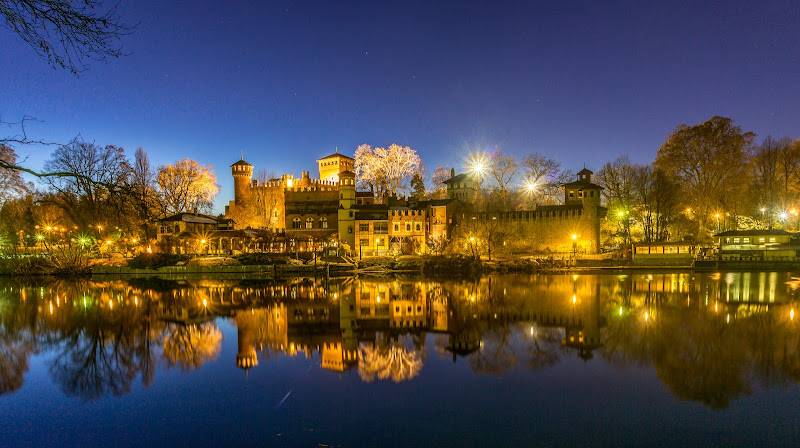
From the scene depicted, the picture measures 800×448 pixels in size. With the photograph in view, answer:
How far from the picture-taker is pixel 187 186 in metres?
45.8

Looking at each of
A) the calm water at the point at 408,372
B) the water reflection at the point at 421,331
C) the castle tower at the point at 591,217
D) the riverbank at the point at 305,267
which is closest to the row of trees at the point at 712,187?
the castle tower at the point at 591,217

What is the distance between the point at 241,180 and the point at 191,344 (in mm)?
40968

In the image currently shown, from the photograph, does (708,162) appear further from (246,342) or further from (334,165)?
(334,165)

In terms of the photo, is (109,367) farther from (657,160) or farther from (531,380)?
(657,160)

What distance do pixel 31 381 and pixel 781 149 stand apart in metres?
47.5

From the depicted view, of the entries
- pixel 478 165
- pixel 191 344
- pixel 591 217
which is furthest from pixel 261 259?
pixel 591 217

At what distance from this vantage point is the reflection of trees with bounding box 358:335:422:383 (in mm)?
9641

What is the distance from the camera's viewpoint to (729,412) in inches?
291

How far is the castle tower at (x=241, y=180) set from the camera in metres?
50.8

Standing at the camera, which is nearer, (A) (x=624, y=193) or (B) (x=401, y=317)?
(B) (x=401, y=317)

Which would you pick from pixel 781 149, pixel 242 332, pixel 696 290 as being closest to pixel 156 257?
pixel 242 332

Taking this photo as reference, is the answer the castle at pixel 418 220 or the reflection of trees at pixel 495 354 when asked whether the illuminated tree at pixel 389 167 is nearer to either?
the castle at pixel 418 220

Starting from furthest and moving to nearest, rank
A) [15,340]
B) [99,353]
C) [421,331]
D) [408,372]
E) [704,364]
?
[421,331] → [15,340] → [99,353] → [408,372] → [704,364]

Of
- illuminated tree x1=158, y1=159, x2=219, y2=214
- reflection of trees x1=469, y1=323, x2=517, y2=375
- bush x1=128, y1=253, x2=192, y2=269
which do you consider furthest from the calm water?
illuminated tree x1=158, y1=159, x2=219, y2=214
